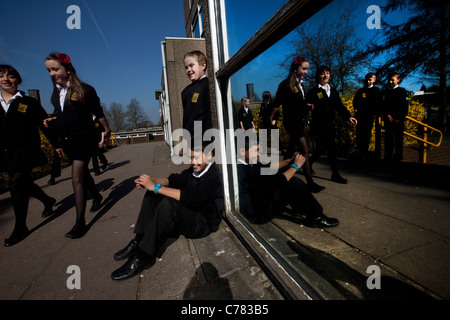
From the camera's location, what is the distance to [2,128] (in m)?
2.47

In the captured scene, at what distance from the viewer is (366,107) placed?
5.87ft

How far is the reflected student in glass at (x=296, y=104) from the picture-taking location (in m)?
1.35

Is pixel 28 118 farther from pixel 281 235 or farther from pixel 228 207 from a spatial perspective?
pixel 281 235

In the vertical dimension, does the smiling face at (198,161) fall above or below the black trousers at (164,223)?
above

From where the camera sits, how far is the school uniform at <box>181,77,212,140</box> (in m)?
2.37

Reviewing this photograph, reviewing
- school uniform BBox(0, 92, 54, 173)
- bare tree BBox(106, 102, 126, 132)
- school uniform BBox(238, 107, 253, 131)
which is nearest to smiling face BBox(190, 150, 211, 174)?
school uniform BBox(238, 107, 253, 131)

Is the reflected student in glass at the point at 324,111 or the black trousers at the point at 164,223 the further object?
the black trousers at the point at 164,223

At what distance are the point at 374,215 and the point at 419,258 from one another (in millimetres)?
640

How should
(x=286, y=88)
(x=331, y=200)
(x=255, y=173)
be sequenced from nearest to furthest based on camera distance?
(x=286, y=88) → (x=255, y=173) → (x=331, y=200)

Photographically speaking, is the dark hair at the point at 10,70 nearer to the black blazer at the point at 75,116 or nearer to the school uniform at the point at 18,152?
the school uniform at the point at 18,152

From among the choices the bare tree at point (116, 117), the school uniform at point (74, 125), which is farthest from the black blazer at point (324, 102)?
the bare tree at point (116, 117)

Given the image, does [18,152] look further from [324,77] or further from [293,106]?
[324,77]

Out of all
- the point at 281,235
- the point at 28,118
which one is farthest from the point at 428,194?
the point at 28,118

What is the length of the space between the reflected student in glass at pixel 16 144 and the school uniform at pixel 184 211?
5.54 ft
